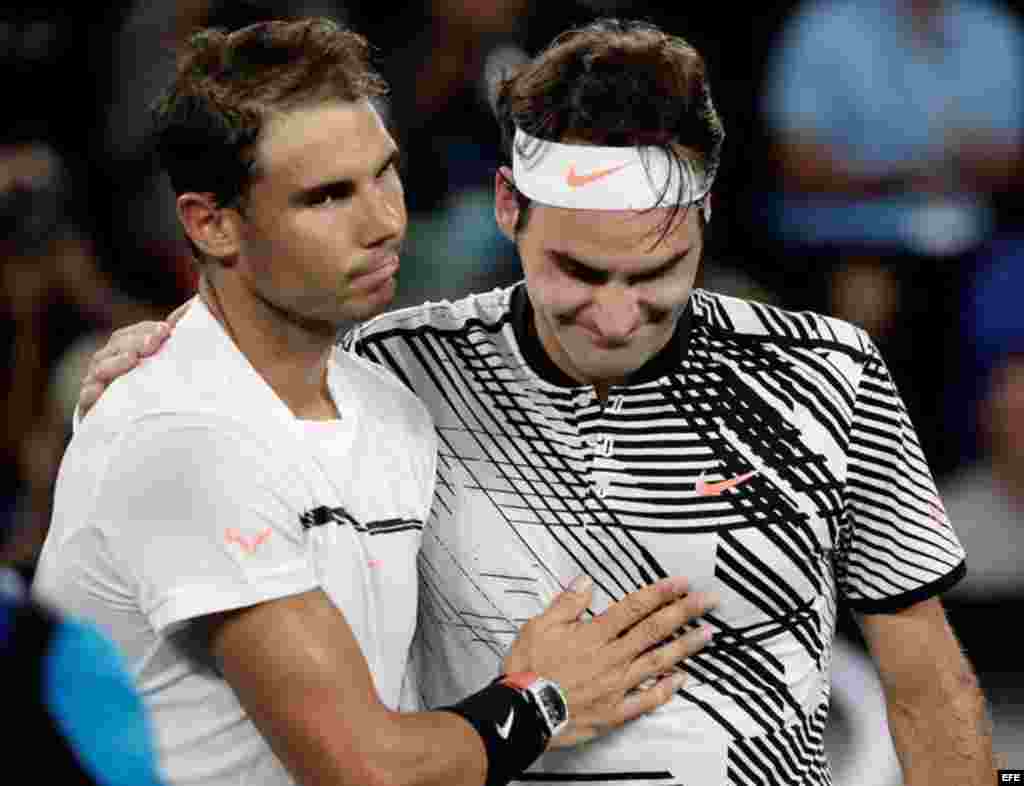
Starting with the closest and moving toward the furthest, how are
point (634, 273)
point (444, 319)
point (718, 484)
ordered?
point (634, 273), point (718, 484), point (444, 319)

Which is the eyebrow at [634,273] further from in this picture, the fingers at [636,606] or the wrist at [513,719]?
the wrist at [513,719]

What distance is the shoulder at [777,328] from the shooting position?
10.3 feet

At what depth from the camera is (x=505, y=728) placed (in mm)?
2727

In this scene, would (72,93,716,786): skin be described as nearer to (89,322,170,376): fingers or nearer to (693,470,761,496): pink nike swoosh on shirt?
(89,322,170,376): fingers

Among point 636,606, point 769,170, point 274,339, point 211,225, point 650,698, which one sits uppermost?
point 211,225

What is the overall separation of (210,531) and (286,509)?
0.14 metres

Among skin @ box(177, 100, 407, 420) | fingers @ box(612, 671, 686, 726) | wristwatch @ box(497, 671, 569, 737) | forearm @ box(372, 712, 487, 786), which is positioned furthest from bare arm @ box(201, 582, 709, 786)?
skin @ box(177, 100, 407, 420)

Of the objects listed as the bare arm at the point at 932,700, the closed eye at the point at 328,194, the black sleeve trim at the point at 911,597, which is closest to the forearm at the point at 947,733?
the bare arm at the point at 932,700

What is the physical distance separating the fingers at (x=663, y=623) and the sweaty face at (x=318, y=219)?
0.70 metres

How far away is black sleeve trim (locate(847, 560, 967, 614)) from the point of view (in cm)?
316

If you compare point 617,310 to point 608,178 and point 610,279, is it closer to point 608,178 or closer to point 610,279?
point 610,279

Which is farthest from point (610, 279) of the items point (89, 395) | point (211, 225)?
point (89, 395)

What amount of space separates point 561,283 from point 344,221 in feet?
1.32

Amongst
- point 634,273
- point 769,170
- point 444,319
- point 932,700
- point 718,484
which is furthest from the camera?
point 769,170
